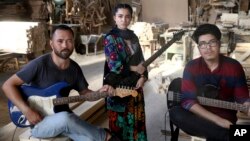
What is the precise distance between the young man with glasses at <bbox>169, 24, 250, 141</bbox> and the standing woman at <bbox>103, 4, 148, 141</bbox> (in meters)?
0.47

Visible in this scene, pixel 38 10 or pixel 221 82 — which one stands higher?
pixel 38 10

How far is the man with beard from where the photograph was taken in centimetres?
210

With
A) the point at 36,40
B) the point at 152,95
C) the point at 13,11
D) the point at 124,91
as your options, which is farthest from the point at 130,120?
the point at 13,11

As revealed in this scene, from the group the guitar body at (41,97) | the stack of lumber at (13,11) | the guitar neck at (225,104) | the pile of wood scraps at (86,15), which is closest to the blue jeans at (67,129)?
the guitar body at (41,97)

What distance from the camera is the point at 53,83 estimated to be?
2.25 meters

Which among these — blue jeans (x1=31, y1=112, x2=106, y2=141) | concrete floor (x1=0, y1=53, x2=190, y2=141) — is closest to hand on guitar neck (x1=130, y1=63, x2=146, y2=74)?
blue jeans (x1=31, y1=112, x2=106, y2=141)

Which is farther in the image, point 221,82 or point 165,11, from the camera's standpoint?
point 165,11

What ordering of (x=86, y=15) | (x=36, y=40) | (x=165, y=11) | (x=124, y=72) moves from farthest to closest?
(x=165, y=11) < (x=86, y=15) < (x=36, y=40) < (x=124, y=72)

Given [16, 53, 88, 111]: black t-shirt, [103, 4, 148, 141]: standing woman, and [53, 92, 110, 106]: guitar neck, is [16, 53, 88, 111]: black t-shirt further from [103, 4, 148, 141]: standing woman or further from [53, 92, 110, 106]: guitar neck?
[103, 4, 148, 141]: standing woman

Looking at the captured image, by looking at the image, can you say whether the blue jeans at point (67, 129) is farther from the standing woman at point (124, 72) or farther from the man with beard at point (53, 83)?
the standing woman at point (124, 72)

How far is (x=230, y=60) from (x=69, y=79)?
111 cm

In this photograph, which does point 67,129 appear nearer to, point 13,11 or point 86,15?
point 86,15

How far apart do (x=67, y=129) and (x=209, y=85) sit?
95 cm

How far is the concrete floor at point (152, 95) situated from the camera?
11.3 feet
